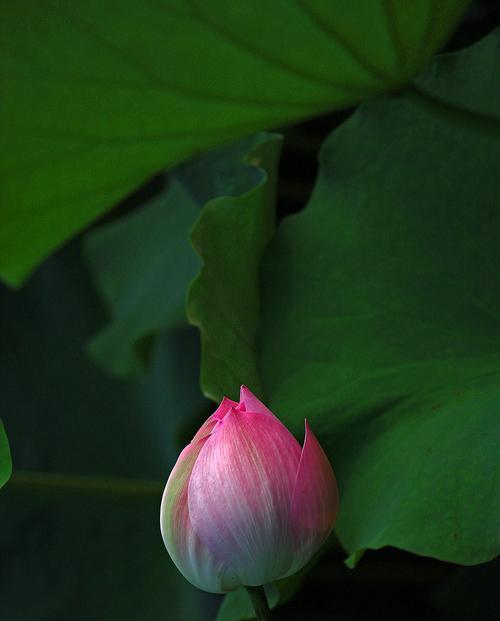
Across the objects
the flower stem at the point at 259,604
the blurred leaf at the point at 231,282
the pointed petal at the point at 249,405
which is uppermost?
the pointed petal at the point at 249,405

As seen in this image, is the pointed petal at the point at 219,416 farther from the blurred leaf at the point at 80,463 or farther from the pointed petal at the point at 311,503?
the blurred leaf at the point at 80,463

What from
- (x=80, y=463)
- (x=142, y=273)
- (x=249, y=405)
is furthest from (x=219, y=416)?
(x=80, y=463)

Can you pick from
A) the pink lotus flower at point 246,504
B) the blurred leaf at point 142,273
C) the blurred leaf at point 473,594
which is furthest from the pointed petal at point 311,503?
the blurred leaf at point 142,273

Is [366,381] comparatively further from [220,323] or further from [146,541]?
[146,541]

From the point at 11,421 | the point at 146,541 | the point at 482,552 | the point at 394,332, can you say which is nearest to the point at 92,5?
the point at 394,332

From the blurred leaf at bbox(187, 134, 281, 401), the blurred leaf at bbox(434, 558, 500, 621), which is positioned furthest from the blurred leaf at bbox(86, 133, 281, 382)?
the blurred leaf at bbox(434, 558, 500, 621)

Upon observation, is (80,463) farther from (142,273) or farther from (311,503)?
(311,503)

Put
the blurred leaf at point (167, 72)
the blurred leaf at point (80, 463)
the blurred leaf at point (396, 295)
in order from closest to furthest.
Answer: the blurred leaf at point (396, 295), the blurred leaf at point (167, 72), the blurred leaf at point (80, 463)

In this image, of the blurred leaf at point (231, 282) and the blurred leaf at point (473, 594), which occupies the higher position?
the blurred leaf at point (231, 282)
